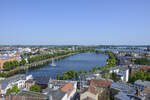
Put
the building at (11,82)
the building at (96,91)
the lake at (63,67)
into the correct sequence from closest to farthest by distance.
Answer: the building at (96,91), the building at (11,82), the lake at (63,67)

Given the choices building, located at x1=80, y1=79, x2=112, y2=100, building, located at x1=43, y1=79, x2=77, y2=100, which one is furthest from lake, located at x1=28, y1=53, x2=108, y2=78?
building, located at x1=80, y1=79, x2=112, y2=100

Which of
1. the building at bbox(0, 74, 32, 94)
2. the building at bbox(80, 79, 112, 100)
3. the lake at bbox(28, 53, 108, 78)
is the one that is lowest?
the lake at bbox(28, 53, 108, 78)

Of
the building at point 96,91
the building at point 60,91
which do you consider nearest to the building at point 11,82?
the building at point 60,91

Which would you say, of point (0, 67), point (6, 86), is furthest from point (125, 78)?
point (0, 67)

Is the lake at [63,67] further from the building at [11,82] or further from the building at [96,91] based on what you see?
the building at [96,91]

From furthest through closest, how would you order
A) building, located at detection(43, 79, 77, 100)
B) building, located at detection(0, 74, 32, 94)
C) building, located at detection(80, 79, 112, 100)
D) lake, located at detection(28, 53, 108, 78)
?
lake, located at detection(28, 53, 108, 78), building, located at detection(0, 74, 32, 94), building, located at detection(80, 79, 112, 100), building, located at detection(43, 79, 77, 100)

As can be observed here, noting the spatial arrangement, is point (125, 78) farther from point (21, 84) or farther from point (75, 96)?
point (21, 84)

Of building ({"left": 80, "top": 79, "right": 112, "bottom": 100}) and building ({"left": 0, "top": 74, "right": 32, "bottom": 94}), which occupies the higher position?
building ({"left": 80, "top": 79, "right": 112, "bottom": 100})

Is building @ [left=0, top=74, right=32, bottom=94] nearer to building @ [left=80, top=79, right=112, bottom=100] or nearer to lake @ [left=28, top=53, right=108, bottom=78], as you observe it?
lake @ [left=28, top=53, right=108, bottom=78]

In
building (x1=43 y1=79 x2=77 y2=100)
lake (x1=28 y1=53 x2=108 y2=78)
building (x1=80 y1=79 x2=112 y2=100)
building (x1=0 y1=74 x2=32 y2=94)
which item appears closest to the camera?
building (x1=43 y1=79 x2=77 y2=100)

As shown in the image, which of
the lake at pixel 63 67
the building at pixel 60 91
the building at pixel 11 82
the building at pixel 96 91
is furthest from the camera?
the lake at pixel 63 67
